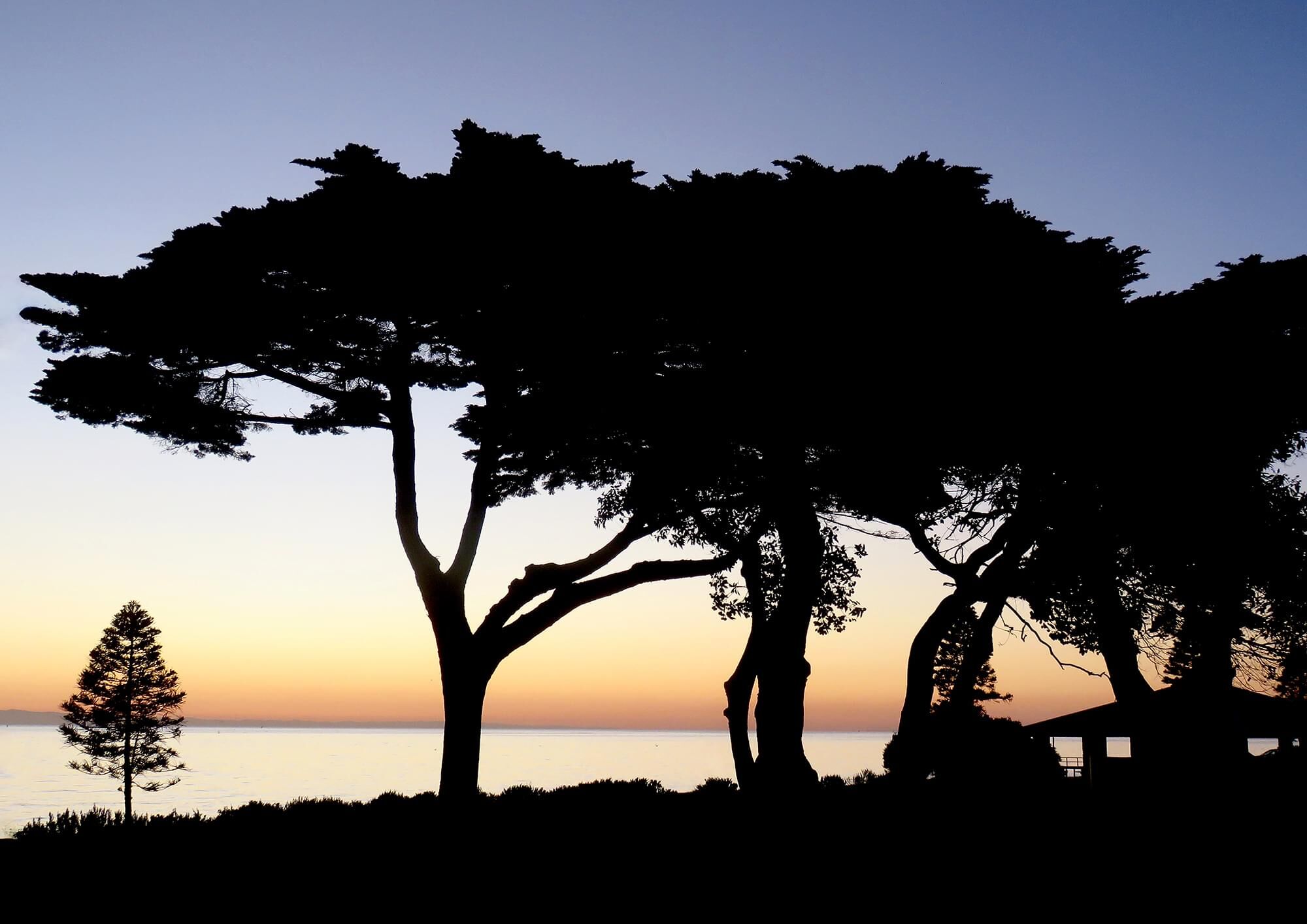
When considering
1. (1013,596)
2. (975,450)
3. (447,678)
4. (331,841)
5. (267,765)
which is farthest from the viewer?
(267,765)

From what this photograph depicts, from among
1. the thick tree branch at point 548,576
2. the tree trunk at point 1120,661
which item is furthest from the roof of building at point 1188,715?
the thick tree branch at point 548,576

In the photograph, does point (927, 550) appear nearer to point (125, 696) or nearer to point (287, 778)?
point (125, 696)

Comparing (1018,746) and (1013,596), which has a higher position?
(1013,596)

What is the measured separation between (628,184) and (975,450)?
7.84 meters

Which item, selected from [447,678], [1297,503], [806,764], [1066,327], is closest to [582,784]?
[447,678]

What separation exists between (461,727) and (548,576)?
3362 millimetres

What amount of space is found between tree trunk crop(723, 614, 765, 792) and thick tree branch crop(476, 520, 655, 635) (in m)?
3.20

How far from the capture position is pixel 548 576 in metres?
21.1

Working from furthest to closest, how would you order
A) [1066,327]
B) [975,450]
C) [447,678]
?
[447,678] < [975,450] < [1066,327]

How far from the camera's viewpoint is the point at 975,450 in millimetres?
18734

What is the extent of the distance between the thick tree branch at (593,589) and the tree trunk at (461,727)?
821mm

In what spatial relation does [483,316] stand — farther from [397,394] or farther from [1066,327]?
[1066,327]

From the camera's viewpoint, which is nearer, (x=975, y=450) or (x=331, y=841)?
(x=331, y=841)

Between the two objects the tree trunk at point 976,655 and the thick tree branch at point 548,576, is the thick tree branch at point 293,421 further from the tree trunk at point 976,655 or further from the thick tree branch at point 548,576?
the tree trunk at point 976,655
